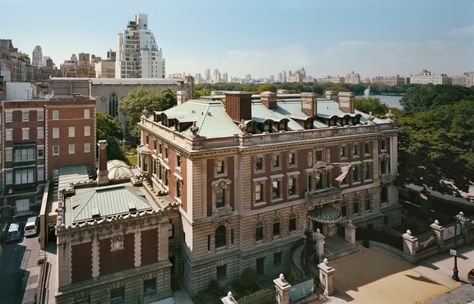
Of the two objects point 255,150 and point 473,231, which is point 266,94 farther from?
point 473,231

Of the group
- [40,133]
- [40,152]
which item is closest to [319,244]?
[40,152]

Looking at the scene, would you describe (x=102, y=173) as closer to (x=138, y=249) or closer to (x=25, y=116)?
(x=138, y=249)

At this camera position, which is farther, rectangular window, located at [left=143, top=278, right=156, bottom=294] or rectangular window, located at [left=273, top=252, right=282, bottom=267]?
rectangular window, located at [left=273, top=252, right=282, bottom=267]

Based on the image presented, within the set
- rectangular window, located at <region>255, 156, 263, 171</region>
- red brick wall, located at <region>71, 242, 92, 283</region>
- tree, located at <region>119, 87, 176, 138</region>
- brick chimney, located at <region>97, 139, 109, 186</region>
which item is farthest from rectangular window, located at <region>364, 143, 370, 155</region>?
tree, located at <region>119, 87, 176, 138</region>

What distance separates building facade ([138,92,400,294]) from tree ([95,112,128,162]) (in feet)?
77.2

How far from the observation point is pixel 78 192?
3709 centimetres

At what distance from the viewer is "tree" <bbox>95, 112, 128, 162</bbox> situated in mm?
66231

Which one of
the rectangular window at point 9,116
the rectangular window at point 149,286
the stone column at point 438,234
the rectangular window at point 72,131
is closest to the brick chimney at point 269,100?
the stone column at point 438,234

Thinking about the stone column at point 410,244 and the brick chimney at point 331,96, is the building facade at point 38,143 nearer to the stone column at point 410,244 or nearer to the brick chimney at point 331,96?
the brick chimney at point 331,96

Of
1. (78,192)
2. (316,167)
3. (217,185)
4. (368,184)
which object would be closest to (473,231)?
(368,184)

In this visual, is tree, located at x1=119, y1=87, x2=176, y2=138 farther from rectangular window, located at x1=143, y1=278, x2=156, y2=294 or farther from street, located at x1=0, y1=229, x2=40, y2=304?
rectangular window, located at x1=143, y1=278, x2=156, y2=294

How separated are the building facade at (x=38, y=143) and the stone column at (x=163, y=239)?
3088 cm

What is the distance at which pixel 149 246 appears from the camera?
31453 millimetres

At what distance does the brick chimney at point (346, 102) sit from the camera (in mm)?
46031
